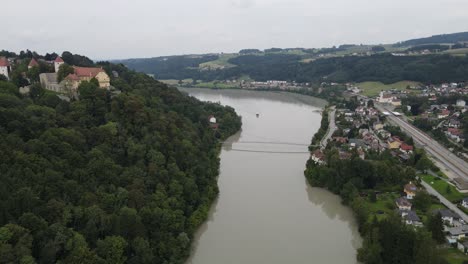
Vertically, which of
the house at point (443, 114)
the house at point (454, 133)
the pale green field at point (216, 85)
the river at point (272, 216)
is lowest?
the river at point (272, 216)

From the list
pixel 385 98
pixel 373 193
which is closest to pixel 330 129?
pixel 373 193

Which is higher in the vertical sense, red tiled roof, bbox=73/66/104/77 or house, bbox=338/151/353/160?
red tiled roof, bbox=73/66/104/77

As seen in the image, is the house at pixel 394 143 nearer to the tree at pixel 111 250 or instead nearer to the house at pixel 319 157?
the house at pixel 319 157

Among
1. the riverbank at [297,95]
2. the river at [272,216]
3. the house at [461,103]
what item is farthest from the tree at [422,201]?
the riverbank at [297,95]

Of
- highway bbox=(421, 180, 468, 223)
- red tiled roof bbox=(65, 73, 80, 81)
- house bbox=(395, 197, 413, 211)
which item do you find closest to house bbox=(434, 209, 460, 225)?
highway bbox=(421, 180, 468, 223)

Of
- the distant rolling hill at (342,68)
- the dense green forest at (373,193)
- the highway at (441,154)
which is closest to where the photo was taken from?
the dense green forest at (373,193)

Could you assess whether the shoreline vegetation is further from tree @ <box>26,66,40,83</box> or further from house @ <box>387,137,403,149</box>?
tree @ <box>26,66,40,83</box>

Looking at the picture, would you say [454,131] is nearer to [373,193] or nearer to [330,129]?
[330,129]
